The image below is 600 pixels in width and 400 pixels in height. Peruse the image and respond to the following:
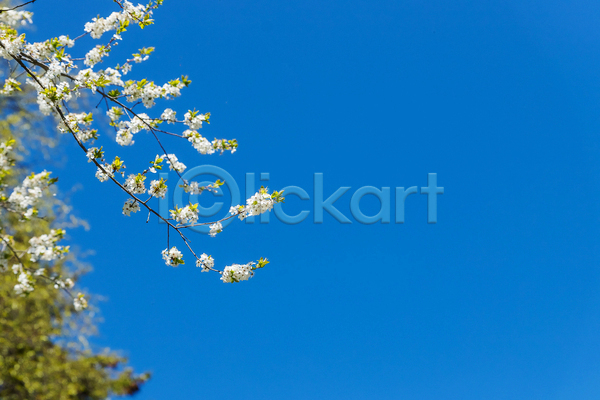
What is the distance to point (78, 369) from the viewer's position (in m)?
7.20

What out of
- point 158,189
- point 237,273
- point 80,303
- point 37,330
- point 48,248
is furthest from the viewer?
point 37,330

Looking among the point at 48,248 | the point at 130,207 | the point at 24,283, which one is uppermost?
the point at 130,207

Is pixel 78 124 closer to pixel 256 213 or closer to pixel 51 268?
pixel 256 213

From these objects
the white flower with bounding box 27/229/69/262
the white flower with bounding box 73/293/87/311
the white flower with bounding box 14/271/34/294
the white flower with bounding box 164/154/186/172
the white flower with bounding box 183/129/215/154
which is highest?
the white flower with bounding box 183/129/215/154

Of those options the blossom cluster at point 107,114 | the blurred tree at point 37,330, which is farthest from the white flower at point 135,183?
the blurred tree at point 37,330

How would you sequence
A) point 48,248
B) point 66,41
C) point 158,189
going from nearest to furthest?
point 66,41, point 158,189, point 48,248

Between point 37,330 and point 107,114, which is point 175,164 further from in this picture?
point 37,330

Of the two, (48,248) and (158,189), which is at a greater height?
(158,189)

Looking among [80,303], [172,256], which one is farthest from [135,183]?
Result: [80,303]

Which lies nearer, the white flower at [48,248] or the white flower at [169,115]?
the white flower at [169,115]

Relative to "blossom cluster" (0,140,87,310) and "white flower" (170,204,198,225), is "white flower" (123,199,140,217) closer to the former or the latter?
"white flower" (170,204,198,225)

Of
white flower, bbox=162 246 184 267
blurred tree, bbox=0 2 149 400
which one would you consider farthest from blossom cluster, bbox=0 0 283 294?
blurred tree, bbox=0 2 149 400

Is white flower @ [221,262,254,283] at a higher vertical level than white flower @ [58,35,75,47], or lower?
lower

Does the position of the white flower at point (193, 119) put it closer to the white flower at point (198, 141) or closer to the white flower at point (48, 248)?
the white flower at point (198, 141)
